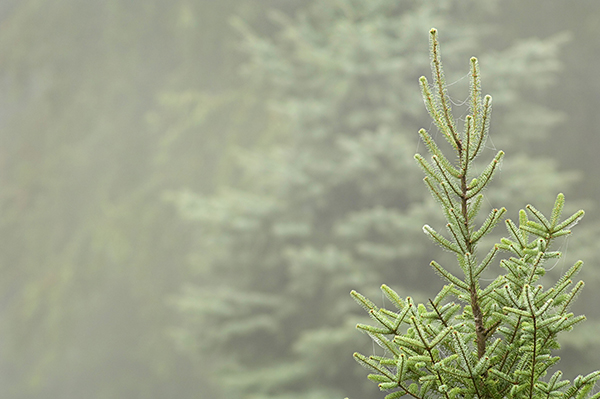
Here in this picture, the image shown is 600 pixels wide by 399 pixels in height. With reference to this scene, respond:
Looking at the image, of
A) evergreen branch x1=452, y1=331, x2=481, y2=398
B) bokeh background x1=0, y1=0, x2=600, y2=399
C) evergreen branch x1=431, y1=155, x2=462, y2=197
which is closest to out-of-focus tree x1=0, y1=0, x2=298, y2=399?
bokeh background x1=0, y1=0, x2=600, y2=399

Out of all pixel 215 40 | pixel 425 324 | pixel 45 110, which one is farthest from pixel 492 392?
pixel 45 110

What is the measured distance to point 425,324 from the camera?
122 centimetres

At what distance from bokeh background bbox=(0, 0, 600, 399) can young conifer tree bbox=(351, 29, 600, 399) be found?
0.36 ft

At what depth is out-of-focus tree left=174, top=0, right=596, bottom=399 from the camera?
573 centimetres

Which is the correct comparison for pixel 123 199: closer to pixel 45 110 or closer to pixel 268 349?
pixel 45 110

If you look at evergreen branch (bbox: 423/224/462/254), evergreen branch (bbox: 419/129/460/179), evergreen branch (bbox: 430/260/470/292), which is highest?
evergreen branch (bbox: 419/129/460/179)

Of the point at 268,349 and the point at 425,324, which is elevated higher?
the point at 268,349

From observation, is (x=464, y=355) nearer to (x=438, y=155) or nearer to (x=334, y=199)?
(x=438, y=155)

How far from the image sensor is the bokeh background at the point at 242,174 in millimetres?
5918

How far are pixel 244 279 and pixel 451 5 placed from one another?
183 inches

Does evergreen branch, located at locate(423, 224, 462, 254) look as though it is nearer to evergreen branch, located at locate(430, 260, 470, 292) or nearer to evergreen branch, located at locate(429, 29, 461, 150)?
evergreen branch, located at locate(430, 260, 470, 292)

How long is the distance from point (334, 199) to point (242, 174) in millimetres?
5252

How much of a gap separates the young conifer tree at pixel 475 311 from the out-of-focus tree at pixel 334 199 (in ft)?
13.8

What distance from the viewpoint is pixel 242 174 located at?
38.1ft
